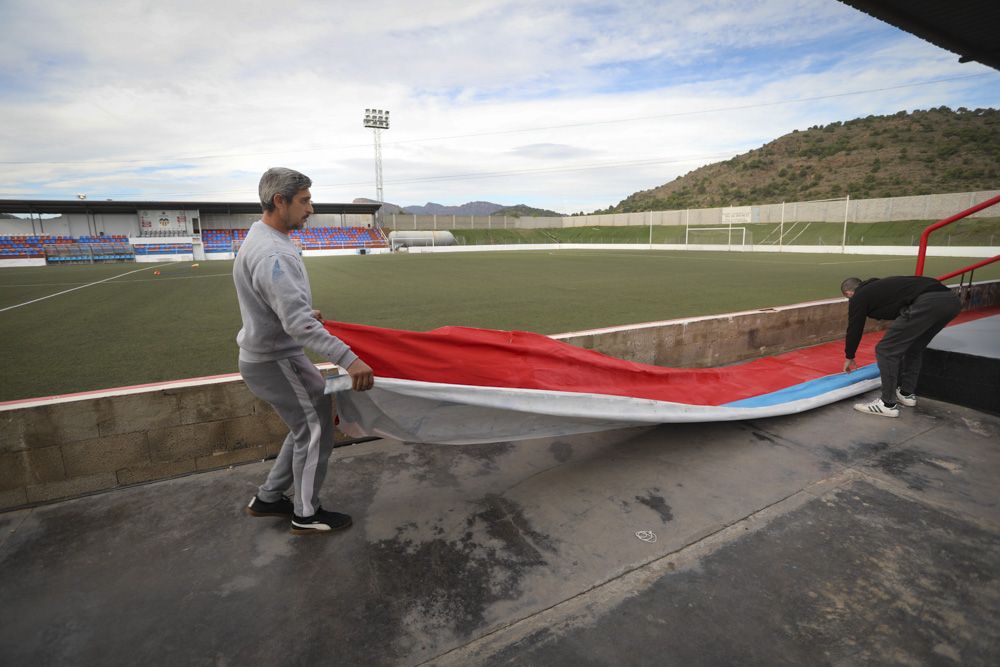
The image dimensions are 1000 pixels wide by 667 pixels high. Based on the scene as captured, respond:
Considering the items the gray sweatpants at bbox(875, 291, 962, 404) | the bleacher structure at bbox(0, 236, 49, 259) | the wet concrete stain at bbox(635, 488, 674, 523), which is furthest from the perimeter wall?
the wet concrete stain at bbox(635, 488, 674, 523)

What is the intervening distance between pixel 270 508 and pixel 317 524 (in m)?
0.35

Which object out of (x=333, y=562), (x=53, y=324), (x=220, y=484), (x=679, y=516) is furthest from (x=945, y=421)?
(x=53, y=324)

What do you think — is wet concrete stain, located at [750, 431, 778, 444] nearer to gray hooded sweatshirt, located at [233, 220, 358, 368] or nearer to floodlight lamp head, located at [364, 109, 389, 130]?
gray hooded sweatshirt, located at [233, 220, 358, 368]

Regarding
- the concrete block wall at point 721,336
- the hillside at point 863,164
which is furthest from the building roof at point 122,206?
the hillside at point 863,164

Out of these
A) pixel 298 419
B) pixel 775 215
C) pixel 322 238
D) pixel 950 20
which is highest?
pixel 950 20

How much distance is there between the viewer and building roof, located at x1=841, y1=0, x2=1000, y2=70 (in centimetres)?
554

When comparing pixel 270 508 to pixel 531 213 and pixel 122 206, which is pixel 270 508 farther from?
pixel 531 213

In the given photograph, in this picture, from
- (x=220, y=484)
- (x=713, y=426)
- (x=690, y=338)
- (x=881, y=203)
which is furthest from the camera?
(x=881, y=203)

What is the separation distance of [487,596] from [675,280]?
43.6 ft

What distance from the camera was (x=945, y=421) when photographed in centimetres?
386

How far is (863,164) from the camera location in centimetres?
5391

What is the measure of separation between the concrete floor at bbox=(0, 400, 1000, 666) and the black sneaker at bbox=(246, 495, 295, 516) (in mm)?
63

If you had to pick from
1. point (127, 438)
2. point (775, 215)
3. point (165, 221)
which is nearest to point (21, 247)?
point (165, 221)

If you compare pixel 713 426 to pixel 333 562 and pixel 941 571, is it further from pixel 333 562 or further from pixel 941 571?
pixel 333 562
